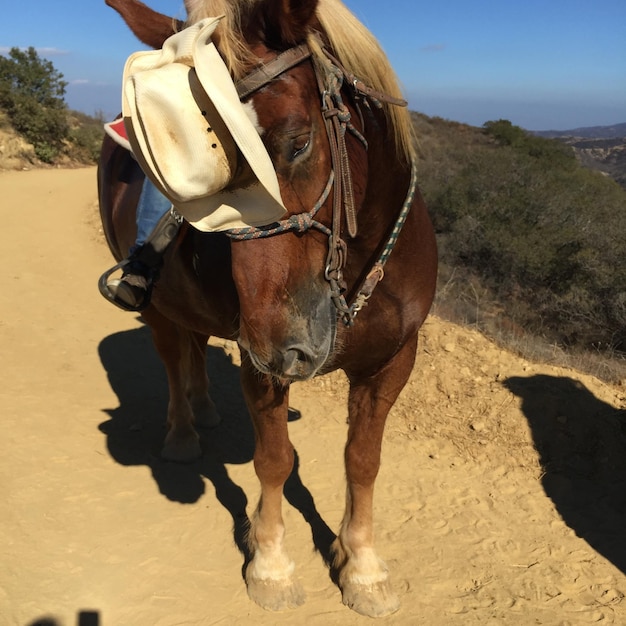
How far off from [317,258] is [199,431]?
3182 millimetres

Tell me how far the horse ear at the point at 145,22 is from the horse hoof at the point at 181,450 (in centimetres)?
285

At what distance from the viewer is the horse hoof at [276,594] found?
2.87m

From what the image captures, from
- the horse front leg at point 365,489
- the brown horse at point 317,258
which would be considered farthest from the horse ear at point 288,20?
the horse front leg at point 365,489

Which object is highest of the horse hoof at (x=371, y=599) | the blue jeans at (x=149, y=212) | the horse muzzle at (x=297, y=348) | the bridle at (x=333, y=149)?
the bridle at (x=333, y=149)

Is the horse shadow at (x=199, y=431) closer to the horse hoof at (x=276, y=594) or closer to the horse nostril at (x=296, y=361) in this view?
the horse hoof at (x=276, y=594)

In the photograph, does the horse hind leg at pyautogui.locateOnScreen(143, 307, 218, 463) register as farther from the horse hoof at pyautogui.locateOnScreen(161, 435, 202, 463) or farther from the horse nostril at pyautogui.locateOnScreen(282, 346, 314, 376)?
the horse nostril at pyautogui.locateOnScreen(282, 346, 314, 376)

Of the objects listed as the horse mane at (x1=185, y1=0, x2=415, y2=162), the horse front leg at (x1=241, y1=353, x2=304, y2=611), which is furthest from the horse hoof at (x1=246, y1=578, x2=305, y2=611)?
the horse mane at (x1=185, y1=0, x2=415, y2=162)

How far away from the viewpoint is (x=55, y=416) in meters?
4.42

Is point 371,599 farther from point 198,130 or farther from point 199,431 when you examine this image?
point 198,130

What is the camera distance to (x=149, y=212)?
10.4 ft

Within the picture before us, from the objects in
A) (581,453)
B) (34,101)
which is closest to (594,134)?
(34,101)

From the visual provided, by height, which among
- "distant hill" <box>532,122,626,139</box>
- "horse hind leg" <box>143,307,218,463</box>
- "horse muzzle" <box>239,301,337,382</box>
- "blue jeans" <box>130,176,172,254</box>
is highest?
"distant hill" <box>532,122,626,139</box>

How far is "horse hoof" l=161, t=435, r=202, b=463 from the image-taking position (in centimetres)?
410

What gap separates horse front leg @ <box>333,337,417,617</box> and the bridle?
3.06 ft
